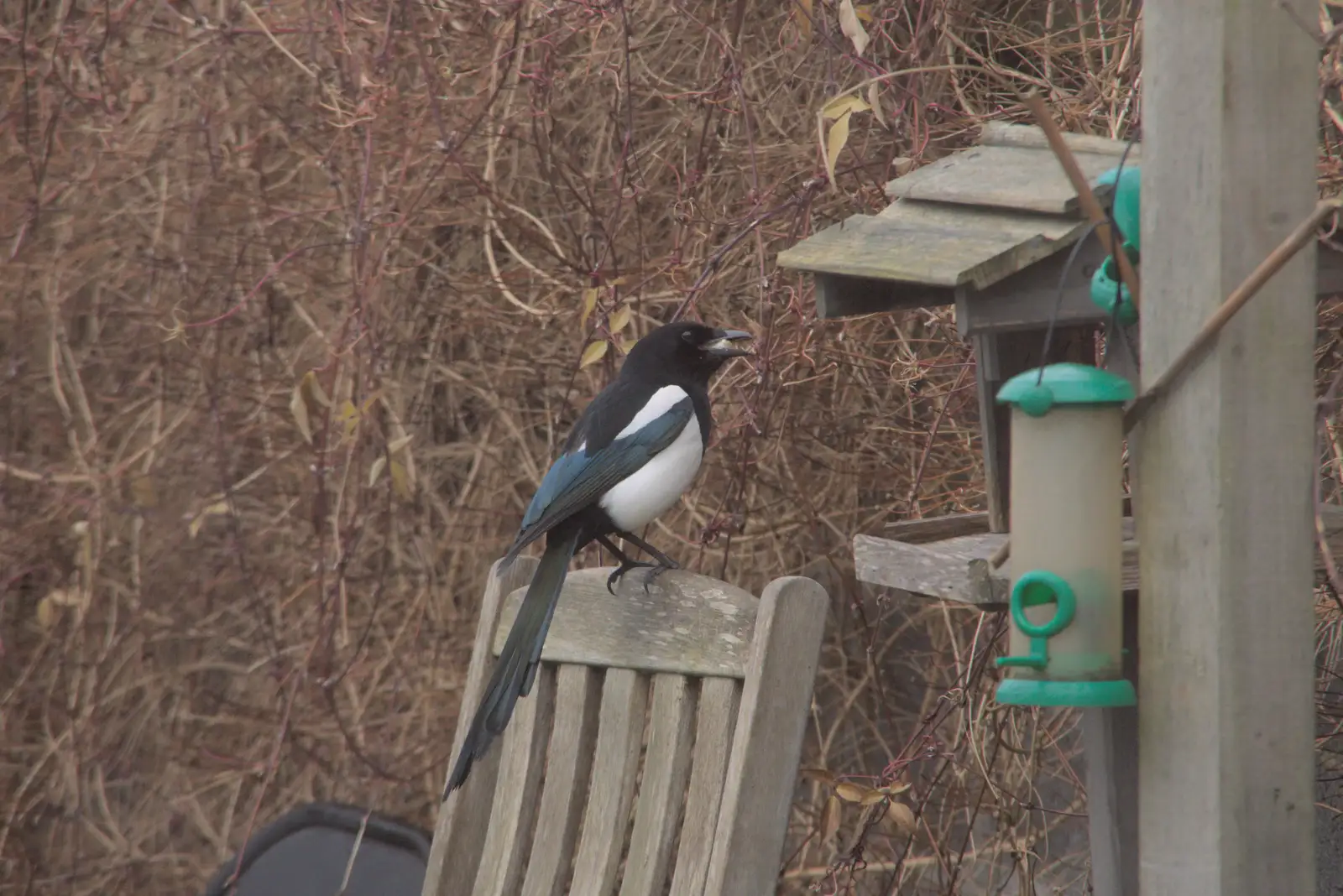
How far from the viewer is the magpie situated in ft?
7.67

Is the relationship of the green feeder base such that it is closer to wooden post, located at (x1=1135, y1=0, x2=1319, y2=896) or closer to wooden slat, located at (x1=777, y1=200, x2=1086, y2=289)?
wooden post, located at (x1=1135, y1=0, x2=1319, y2=896)

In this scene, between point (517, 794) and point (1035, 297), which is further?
point (517, 794)

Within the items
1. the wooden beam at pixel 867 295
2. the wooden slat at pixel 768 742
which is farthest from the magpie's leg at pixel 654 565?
the wooden beam at pixel 867 295

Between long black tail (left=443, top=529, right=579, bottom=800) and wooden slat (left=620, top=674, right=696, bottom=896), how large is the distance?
8.4 inches

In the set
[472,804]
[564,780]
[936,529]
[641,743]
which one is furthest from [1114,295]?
[472,804]

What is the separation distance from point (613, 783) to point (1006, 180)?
84 centimetres

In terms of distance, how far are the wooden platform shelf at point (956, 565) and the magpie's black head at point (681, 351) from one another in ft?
2.31

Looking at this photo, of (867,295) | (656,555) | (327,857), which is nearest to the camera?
(867,295)

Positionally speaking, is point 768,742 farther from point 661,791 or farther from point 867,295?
point 867,295

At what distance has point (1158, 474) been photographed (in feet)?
5.65

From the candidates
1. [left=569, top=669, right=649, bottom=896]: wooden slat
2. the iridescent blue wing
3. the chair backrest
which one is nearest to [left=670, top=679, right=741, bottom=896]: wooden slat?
the chair backrest

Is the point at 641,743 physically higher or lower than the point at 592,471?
lower

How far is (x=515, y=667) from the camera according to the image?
7.07 ft

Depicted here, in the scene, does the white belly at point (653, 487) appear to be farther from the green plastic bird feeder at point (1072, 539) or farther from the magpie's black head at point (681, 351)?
the green plastic bird feeder at point (1072, 539)
